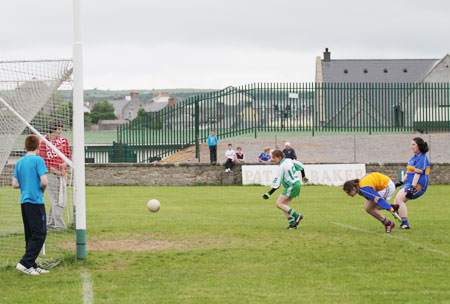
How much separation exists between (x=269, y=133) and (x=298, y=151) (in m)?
1.59

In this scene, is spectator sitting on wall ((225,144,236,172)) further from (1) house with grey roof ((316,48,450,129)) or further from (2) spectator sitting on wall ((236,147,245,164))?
(1) house with grey roof ((316,48,450,129))

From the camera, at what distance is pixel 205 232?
43.5 feet

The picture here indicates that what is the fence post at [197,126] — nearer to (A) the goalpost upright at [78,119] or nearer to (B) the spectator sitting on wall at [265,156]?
(B) the spectator sitting on wall at [265,156]

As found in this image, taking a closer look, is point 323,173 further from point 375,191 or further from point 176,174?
point 375,191

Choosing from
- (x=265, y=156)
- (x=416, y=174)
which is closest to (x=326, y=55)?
(x=265, y=156)

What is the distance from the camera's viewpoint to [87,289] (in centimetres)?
845

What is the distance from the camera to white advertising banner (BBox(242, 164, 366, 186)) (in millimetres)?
28859

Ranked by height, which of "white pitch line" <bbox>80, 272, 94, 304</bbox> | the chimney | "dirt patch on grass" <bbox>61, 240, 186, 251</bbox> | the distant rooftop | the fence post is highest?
the chimney

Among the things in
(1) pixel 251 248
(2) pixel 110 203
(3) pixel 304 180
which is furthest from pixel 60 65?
(3) pixel 304 180

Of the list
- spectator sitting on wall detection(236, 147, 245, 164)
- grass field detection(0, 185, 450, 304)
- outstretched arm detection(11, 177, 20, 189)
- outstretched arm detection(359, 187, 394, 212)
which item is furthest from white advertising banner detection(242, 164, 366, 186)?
outstretched arm detection(11, 177, 20, 189)

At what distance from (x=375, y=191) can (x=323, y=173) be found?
16108 millimetres

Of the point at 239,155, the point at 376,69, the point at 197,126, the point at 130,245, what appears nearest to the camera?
the point at 130,245

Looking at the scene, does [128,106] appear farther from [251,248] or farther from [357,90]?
[251,248]

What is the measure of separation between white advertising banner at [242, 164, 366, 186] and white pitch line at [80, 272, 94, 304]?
1976 centimetres
